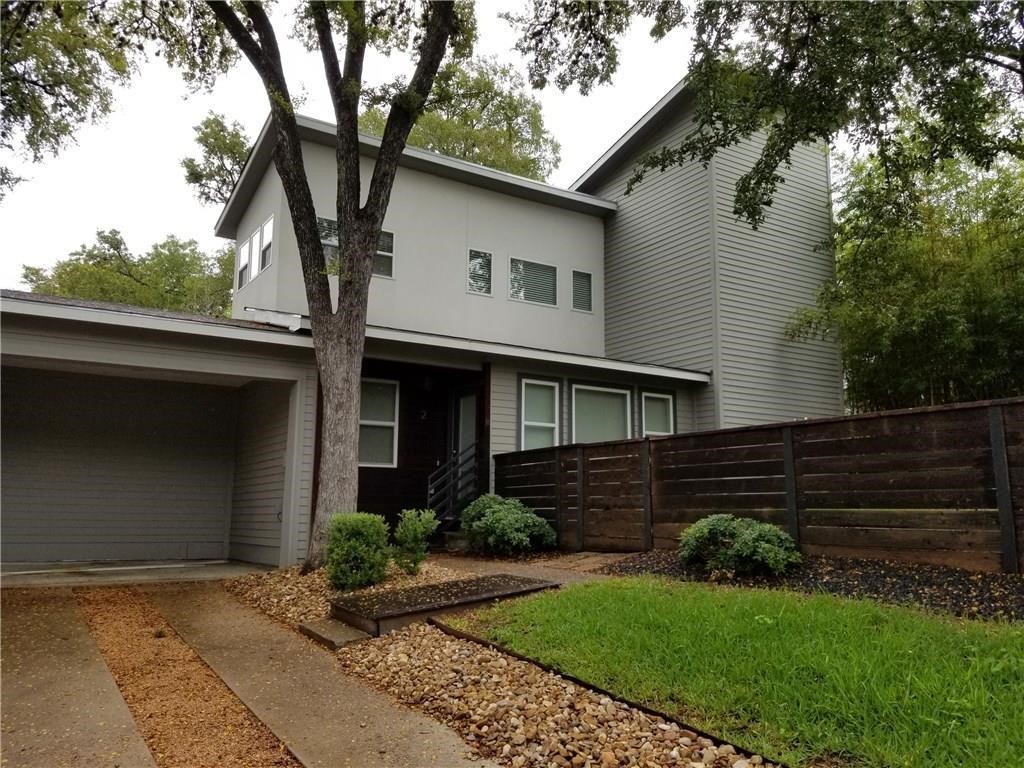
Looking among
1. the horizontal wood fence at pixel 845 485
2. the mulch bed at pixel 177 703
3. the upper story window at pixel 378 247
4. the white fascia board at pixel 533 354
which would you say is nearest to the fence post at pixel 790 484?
the horizontal wood fence at pixel 845 485

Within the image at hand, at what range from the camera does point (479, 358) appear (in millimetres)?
10859

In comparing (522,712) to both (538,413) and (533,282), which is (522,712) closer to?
(538,413)

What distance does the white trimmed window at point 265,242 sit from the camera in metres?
11.7

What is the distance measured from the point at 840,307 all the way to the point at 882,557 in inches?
309

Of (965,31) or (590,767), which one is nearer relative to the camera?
(590,767)

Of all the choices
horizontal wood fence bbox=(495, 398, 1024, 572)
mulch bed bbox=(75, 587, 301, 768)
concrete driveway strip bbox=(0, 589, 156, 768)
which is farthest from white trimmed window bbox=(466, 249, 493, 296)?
concrete driveway strip bbox=(0, 589, 156, 768)

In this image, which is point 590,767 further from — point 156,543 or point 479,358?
point 156,543

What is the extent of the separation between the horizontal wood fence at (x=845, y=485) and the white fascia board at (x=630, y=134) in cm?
772

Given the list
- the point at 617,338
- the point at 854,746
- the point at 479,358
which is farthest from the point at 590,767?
the point at 617,338

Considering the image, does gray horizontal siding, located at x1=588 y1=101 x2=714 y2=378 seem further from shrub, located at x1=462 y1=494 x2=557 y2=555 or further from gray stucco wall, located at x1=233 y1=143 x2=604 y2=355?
shrub, located at x1=462 y1=494 x2=557 y2=555

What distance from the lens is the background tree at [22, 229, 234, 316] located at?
26.0m

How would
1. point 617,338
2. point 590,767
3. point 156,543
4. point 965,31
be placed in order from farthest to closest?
point 617,338 → point 156,543 → point 965,31 → point 590,767

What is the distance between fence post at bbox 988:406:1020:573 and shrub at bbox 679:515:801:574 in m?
1.53

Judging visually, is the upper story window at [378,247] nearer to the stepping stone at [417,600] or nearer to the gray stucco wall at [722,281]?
the gray stucco wall at [722,281]
